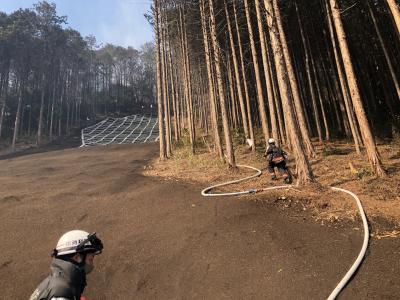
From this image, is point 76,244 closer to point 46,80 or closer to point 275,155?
point 275,155

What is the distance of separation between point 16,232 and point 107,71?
207 feet

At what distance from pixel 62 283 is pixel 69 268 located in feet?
0.50

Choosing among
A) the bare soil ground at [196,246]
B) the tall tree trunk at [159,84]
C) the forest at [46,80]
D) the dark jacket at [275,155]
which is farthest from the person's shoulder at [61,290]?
the forest at [46,80]

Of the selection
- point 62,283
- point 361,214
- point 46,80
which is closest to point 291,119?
point 361,214

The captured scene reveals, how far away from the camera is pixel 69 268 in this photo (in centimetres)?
243

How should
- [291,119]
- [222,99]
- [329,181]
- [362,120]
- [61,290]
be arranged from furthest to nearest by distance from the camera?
[222,99]
[329,181]
[362,120]
[291,119]
[61,290]

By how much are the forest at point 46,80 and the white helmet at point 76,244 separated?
117ft

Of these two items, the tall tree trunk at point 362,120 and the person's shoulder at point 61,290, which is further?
the tall tree trunk at point 362,120

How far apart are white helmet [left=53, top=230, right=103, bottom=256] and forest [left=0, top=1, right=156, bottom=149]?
117ft

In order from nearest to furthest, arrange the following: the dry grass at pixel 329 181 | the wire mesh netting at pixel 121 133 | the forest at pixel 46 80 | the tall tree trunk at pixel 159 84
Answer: the dry grass at pixel 329 181
the tall tree trunk at pixel 159 84
the wire mesh netting at pixel 121 133
the forest at pixel 46 80

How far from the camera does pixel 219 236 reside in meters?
6.18

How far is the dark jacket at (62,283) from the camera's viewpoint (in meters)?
2.21

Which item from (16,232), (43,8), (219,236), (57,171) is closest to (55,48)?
(43,8)

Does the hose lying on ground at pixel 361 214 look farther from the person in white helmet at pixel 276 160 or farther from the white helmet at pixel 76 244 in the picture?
the white helmet at pixel 76 244
